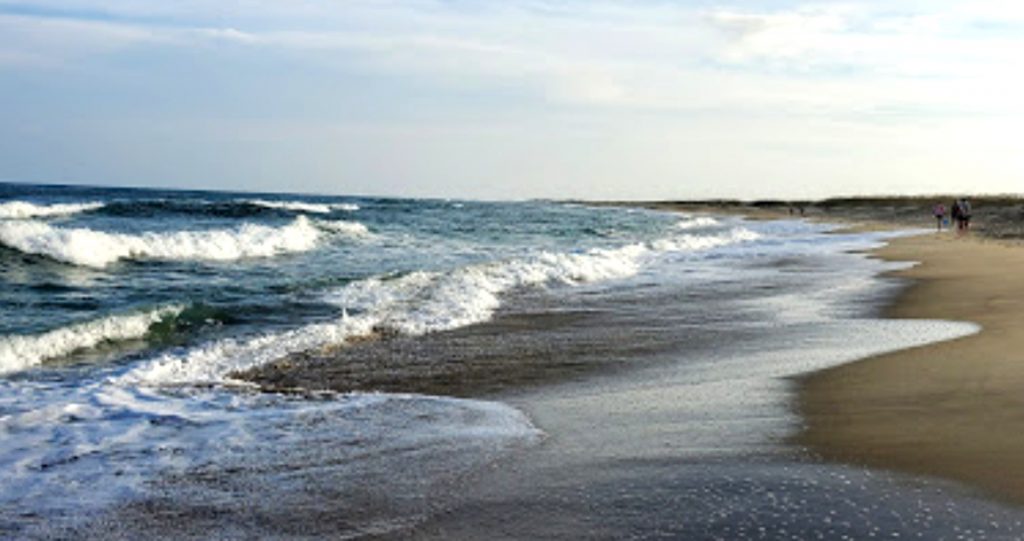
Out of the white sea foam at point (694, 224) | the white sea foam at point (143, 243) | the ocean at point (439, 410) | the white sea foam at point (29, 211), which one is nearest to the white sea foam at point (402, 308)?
the ocean at point (439, 410)

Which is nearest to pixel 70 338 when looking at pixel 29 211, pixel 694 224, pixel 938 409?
pixel 938 409

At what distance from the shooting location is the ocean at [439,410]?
4.86 m

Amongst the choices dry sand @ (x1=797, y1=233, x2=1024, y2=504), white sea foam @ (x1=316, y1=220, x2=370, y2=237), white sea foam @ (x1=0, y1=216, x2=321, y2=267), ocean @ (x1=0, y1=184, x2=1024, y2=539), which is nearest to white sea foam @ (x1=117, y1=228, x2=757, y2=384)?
ocean @ (x1=0, y1=184, x2=1024, y2=539)

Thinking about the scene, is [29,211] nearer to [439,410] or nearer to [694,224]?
[694,224]

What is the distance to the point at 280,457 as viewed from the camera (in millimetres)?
6105

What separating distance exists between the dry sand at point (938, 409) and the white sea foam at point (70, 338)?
7220mm

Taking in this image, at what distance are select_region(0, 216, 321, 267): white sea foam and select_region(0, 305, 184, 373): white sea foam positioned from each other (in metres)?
9.30

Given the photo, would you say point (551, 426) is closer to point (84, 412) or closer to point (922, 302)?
point (84, 412)

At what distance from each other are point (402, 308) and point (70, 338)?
14.9ft

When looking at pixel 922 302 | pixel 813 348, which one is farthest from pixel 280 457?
pixel 922 302

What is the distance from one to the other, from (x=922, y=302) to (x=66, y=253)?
632 inches

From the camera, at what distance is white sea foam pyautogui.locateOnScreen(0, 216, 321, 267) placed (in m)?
21.0

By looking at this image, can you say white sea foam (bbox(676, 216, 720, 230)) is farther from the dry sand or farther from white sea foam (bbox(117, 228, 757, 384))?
the dry sand

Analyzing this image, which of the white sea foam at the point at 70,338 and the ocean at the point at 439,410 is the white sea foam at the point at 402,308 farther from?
the white sea foam at the point at 70,338
